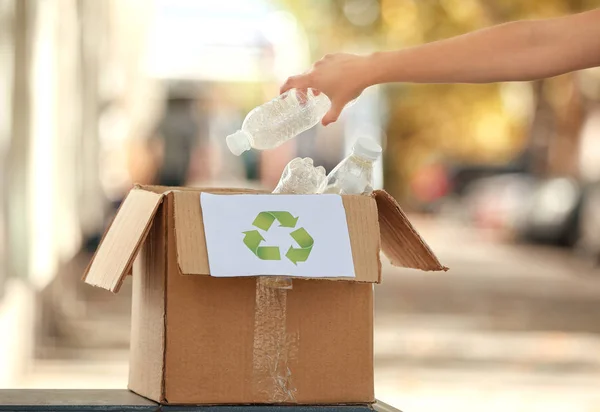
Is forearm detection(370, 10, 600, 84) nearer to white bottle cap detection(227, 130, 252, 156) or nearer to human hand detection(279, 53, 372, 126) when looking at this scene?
human hand detection(279, 53, 372, 126)

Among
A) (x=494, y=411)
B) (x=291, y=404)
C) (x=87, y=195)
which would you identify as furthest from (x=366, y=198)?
(x=87, y=195)

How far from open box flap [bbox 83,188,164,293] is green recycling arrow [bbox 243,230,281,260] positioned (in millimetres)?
251

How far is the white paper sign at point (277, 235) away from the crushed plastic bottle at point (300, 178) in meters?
0.18

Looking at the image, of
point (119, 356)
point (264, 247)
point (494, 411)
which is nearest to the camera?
point (264, 247)

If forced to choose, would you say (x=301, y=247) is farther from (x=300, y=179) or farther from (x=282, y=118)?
(x=282, y=118)

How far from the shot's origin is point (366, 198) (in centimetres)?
388

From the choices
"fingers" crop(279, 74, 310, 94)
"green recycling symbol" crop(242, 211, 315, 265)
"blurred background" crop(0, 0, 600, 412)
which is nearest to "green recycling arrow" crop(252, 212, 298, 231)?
"green recycling symbol" crop(242, 211, 315, 265)

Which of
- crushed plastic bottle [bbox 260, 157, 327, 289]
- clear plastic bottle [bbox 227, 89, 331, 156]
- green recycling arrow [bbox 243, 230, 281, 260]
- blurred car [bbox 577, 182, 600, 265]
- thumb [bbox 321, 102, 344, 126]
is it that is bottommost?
green recycling arrow [bbox 243, 230, 281, 260]

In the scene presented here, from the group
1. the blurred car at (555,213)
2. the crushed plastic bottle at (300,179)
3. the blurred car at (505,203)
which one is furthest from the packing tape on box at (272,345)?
the blurred car at (505,203)

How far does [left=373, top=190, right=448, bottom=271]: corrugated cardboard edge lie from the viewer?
12.8 feet

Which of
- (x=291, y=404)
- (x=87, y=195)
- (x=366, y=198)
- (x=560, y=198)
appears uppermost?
(x=560, y=198)

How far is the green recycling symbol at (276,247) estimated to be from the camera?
373cm

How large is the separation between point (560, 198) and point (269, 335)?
84.4ft

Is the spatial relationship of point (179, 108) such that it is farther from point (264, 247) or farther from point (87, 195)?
point (264, 247)
